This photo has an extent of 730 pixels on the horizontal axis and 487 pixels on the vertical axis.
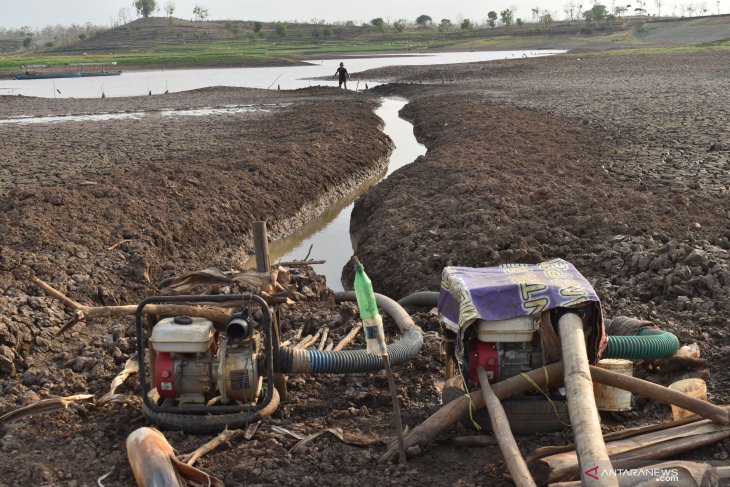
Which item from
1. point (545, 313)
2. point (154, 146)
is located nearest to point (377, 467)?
point (545, 313)

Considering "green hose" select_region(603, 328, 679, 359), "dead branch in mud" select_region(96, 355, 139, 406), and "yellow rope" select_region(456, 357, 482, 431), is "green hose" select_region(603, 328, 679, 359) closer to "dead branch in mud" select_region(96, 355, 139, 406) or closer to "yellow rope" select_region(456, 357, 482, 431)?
"yellow rope" select_region(456, 357, 482, 431)

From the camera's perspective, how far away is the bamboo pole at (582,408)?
369cm

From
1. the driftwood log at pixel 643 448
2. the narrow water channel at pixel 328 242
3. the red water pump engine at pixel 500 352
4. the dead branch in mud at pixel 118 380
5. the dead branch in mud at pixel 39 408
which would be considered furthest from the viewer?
the narrow water channel at pixel 328 242

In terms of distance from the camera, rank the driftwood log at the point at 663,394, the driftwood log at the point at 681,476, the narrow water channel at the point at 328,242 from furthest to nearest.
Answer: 1. the narrow water channel at the point at 328,242
2. the driftwood log at the point at 663,394
3. the driftwood log at the point at 681,476

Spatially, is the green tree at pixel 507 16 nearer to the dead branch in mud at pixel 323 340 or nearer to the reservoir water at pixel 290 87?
the reservoir water at pixel 290 87

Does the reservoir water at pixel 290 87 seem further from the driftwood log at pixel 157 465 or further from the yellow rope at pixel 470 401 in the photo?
the driftwood log at pixel 157 465

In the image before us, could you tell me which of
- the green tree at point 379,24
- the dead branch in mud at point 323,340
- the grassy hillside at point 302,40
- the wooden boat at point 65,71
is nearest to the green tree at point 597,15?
the grassy hillside at point 302,40

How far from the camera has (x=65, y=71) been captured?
58.5m

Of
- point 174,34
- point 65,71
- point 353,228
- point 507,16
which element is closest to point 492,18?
point 507,16

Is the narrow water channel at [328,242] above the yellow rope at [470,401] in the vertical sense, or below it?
below

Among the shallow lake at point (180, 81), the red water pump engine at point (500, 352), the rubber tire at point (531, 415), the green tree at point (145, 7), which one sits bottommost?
the rubber tire at point (531, 415)

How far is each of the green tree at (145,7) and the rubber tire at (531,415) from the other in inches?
6138

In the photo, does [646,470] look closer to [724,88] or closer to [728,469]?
[728,469]

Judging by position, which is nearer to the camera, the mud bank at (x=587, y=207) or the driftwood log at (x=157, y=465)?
the driftwood log at (x=157, y=465)
